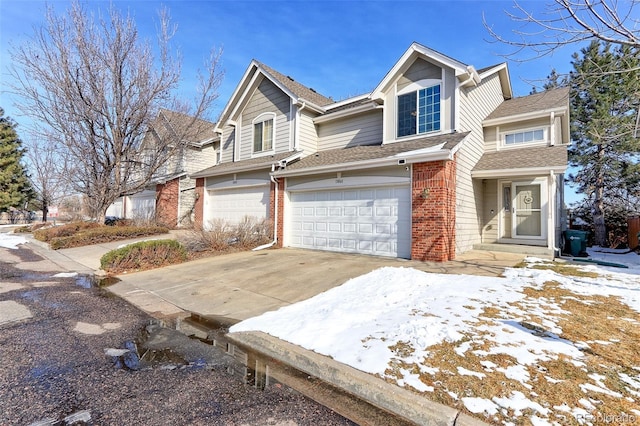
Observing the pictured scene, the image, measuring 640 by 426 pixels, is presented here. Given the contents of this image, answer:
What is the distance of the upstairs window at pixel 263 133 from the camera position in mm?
14492

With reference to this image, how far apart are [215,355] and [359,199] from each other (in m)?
7.24

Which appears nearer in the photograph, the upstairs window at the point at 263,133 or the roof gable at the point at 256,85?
the roof gable at the point at 256,85

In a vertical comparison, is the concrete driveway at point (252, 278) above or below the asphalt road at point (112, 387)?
above

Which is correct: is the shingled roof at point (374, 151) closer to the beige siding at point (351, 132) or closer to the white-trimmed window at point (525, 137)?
the beige siding at point (351, 132)

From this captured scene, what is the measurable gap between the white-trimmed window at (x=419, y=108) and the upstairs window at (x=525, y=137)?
12.1 feet

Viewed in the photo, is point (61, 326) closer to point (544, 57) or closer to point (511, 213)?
point (544, 57)

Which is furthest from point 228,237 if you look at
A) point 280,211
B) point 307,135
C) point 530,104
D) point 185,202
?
point 530,104

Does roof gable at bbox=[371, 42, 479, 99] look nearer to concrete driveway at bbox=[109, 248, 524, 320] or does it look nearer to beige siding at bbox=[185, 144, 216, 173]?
concrete driveway at bbox=[109, 248, 524, 320]

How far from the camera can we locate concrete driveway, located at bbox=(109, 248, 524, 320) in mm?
5570

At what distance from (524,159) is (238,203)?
11.3 m

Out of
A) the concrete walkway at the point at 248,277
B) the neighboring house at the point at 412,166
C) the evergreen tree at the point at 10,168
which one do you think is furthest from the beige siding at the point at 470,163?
the evergreen tree at the point at 10,168

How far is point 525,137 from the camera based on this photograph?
11438 mm

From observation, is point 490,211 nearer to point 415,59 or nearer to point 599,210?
point 415,59

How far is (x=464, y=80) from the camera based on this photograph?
9.77m
